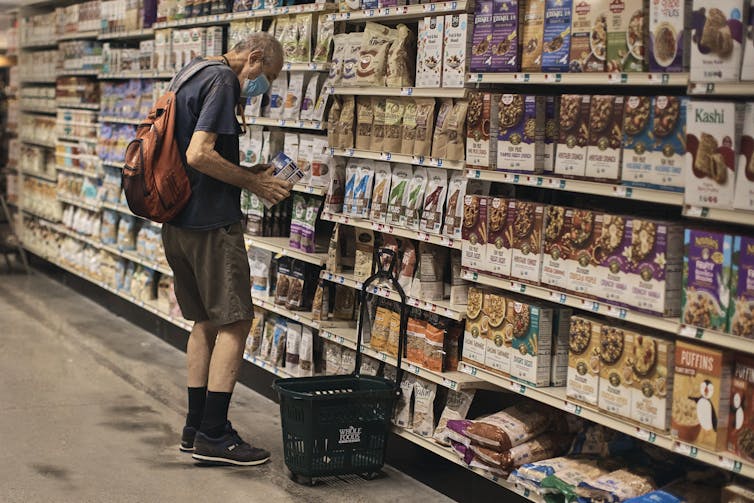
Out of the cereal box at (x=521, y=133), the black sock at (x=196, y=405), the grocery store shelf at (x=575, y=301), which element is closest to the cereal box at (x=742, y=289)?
the grocery store shelf at (x=575, y=301)

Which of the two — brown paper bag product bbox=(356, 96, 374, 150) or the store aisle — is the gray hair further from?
the store aisle

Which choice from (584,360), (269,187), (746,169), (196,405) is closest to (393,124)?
(269,187)

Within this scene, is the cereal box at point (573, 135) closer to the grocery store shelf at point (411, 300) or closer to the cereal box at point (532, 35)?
the cereal box at point (532, 35)

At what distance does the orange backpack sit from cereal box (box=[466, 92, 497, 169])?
1.31 meters

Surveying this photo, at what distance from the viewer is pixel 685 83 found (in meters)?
3.21

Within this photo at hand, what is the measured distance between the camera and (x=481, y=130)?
4.07 metres

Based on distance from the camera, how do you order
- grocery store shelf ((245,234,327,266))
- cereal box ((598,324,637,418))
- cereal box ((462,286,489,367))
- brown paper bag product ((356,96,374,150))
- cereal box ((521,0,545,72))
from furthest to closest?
grocery store shelf ((245,234,327,266)), brown paper bag product ((356,96,374,150)), cereal box ((462,286,489,367)), cereal box ((521,0,545,72)), cereal box ((598,324,637,418))

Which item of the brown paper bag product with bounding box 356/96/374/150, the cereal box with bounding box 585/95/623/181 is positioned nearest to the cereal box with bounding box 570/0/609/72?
the cereal box with bounding box 585/95/623/181

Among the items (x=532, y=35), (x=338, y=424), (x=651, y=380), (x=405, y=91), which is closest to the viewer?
(x=651, y=380)

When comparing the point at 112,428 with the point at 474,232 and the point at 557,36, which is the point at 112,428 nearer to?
the point at 474,232

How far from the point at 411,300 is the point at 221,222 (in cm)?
93

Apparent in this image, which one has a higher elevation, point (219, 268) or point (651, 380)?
point (219, 268)

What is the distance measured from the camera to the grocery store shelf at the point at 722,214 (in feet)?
Result: 9.92

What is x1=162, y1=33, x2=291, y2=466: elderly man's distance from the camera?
15.0ft
